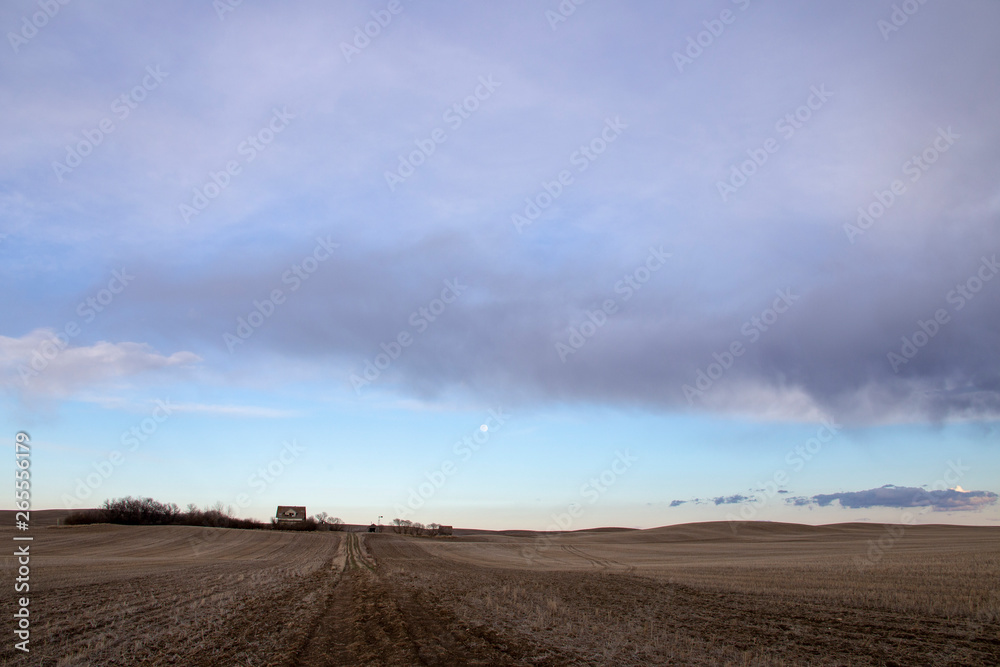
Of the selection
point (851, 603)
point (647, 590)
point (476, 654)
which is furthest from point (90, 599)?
point (851, 603)

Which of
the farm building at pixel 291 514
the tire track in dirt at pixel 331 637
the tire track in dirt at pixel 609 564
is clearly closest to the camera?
the tire track in dirt at pixel 331 637

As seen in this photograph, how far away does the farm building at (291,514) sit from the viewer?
510 feet

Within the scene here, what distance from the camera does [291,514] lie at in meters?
158

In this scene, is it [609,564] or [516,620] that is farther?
[609,564]

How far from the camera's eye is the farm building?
155375 millimetres

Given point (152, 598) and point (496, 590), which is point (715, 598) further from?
point (152, 598)

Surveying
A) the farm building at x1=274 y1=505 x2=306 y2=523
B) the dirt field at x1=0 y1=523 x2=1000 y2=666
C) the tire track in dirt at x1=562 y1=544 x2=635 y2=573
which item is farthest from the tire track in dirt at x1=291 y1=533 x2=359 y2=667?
the farm building at x1=274 y1=505 x2=306 y2=523

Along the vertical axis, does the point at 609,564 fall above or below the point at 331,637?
below

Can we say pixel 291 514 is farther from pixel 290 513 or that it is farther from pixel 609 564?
pixel 609 564

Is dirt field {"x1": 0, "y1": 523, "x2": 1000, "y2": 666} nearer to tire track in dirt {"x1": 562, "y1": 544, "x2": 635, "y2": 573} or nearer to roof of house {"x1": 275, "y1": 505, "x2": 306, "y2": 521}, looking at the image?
tire track in dirt {"x1": 562, "y1": 544, "x2": 635, "y2": 573}

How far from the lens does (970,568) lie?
32.2 meters

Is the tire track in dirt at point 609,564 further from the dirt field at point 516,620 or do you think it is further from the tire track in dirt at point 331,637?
the tire track in dirt at point 331,637

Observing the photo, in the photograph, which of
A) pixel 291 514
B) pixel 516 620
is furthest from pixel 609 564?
pixel 291 514

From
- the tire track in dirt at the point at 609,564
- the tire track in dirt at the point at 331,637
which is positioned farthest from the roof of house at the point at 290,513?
the tire track in dirt at the point at 331,637
